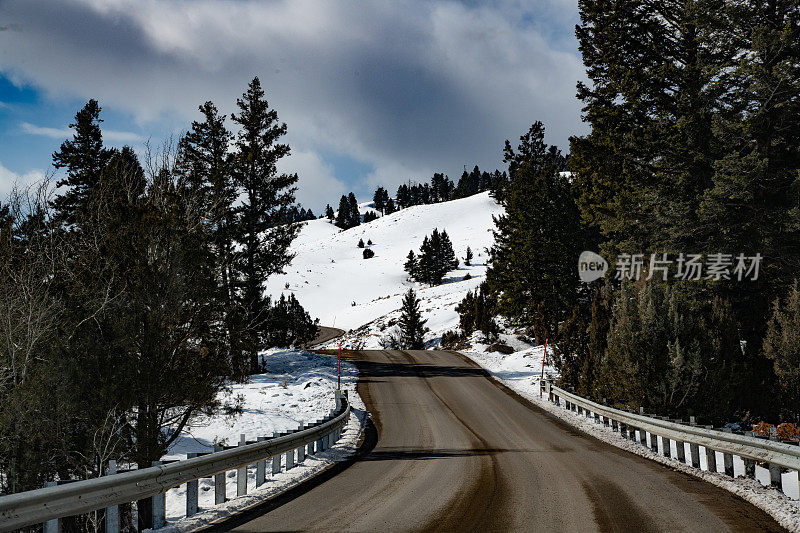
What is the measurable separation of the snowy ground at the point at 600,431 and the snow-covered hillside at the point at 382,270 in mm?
25558

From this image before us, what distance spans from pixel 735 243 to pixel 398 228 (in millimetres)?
141249

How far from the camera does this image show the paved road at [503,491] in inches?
218

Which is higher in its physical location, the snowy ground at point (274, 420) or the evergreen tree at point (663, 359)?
the evergreen tree at point (663, 359)

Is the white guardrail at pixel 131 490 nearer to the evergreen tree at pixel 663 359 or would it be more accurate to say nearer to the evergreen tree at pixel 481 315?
the evergreen tree at pixel 663 359

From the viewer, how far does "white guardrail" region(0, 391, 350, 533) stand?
11.9ft

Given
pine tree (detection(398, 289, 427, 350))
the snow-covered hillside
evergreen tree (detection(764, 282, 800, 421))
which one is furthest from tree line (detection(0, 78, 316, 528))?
the snow-covered hillside

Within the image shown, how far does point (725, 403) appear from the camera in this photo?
49.4 feet

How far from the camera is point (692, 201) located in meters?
22.0

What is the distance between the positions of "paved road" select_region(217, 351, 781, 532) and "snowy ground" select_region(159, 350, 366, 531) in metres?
0.57

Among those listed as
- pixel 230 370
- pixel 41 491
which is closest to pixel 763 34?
pixel 230 370

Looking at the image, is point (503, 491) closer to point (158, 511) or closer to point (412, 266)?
point (158, 511)

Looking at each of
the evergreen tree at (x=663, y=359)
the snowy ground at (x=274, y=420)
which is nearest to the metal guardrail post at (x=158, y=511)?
the snowy ground at (x=274, y=420)

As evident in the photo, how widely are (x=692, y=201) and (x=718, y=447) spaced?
658 inches

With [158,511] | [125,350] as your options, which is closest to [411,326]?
[125,350]
